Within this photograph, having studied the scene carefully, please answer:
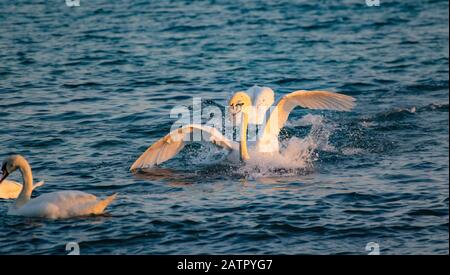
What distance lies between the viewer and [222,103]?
17328 millimetres

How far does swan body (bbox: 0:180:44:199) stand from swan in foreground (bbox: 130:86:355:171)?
1650 mm

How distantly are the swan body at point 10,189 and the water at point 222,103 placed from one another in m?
0.35

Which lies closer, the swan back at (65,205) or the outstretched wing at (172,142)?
the swan back at (65,205)

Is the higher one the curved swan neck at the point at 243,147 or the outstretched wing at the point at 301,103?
the outstretched wing at the point at 301,103

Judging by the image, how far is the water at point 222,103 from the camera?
10523 millimetres

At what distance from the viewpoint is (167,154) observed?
1312 cm

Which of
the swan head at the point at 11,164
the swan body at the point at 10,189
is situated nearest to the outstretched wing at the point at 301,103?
the swan body at the point at 10,189

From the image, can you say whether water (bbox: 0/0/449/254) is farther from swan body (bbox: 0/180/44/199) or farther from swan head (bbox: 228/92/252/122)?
swan head (bbox: 228/92/252/122)

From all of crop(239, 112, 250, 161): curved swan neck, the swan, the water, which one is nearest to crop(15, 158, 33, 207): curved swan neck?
the swan

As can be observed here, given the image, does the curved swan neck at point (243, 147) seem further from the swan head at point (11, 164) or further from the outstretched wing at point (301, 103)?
the swan head at point (11, 164)

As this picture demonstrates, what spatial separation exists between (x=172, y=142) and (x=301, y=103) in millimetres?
2135

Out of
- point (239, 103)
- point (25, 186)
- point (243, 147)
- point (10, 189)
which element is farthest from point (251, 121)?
point (25, 186)
